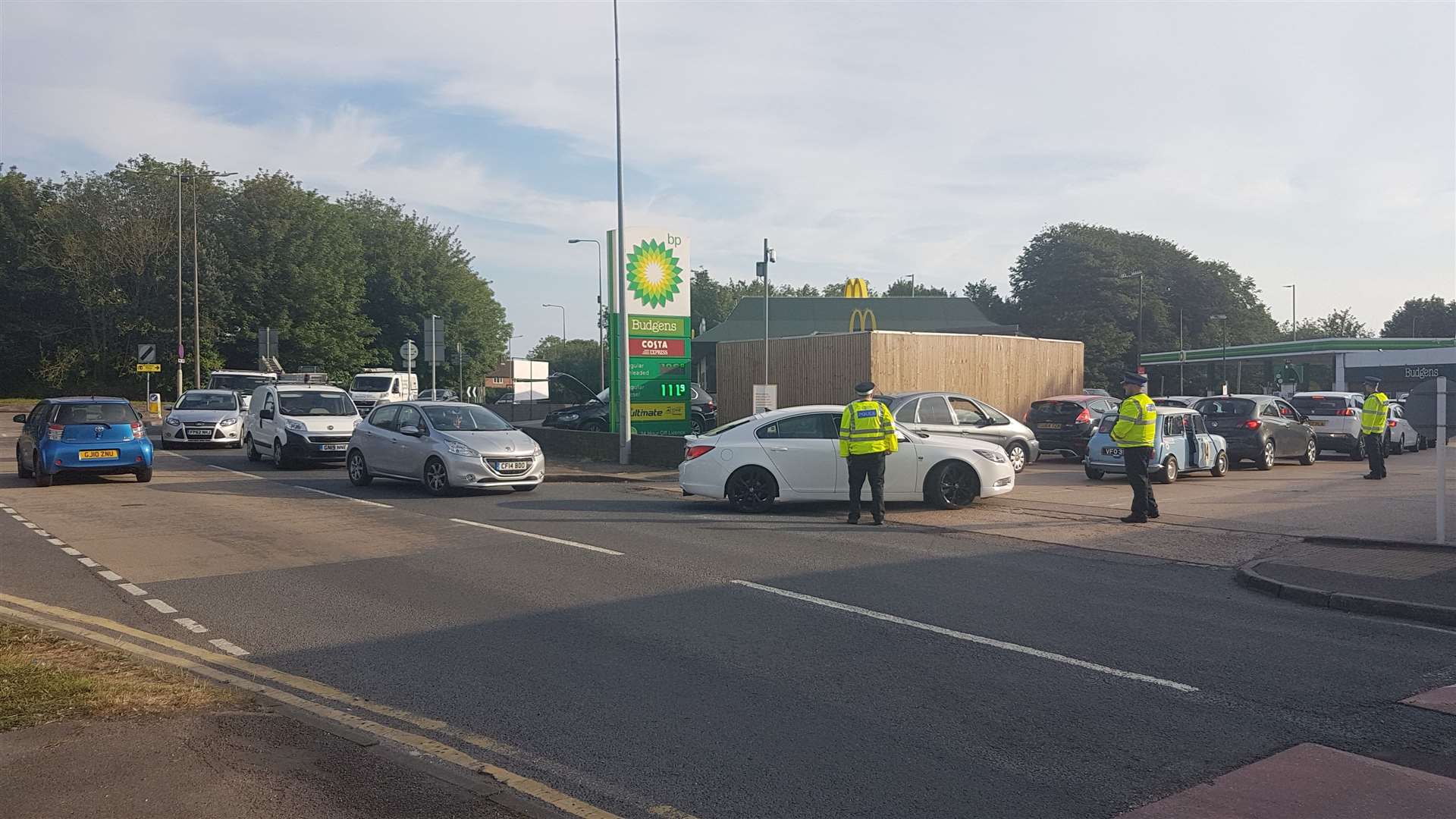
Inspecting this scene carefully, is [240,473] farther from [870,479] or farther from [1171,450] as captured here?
[1171,450]

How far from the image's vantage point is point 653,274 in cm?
A: 2378

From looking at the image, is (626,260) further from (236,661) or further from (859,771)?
(859,771)

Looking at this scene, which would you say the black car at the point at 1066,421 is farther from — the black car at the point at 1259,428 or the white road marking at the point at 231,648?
the white road marking at the point at 231,648

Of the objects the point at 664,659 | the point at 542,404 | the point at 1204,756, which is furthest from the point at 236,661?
the point at 542,404

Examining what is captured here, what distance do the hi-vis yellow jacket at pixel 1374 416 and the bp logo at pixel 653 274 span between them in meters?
13.4

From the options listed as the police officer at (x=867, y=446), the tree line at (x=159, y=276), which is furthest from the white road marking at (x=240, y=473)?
the tree line at (x=159, y=276)

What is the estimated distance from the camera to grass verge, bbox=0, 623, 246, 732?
5488 mm

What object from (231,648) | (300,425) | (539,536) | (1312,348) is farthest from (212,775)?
(1312,348)

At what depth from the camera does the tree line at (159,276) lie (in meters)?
50.7

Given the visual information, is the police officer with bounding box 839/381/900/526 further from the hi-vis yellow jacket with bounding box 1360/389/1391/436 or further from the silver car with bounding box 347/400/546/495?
the hi-vis yellow jacket with bounding box 1360/389/1391/436

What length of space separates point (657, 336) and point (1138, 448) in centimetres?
1243

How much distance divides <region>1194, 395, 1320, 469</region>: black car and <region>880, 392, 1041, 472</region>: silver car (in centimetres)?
407

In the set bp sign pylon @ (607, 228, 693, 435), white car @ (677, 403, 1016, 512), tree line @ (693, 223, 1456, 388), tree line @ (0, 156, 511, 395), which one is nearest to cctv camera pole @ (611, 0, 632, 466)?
bp sign pylon @ (607, 228, 693, 435)

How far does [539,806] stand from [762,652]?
2741mm
